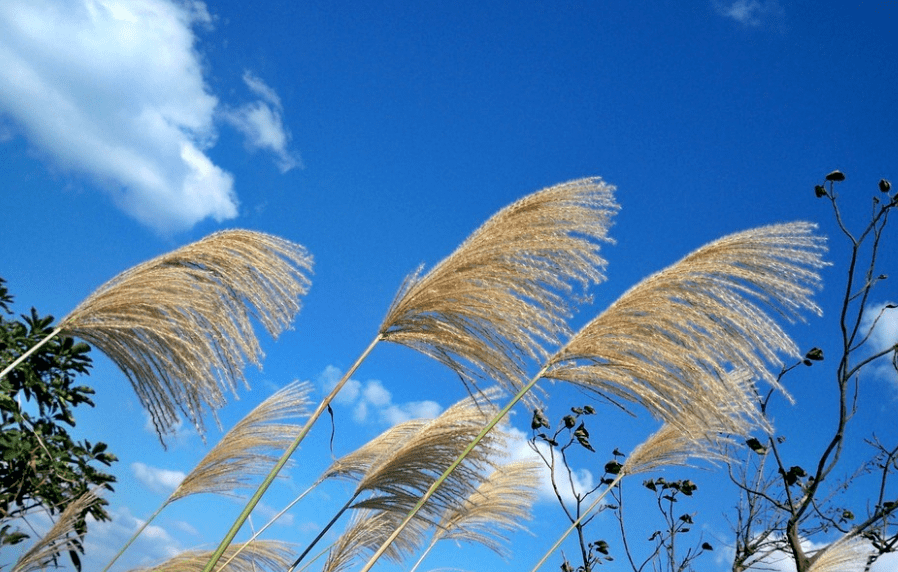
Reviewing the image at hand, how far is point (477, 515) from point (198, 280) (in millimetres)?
1930

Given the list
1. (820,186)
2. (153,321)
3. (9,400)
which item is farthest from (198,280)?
(820,186)

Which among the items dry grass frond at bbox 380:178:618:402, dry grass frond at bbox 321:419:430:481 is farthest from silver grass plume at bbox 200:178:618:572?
dry grass frond at bbox 321:419:430:481

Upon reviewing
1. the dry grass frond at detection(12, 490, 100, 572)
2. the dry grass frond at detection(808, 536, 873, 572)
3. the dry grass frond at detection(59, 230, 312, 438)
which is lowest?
the dry grass frond at detection(12, 490, 100, 572)

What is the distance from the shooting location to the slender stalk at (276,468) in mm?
1704

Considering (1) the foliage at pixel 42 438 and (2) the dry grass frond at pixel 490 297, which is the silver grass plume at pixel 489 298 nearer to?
(2) the dry grass frond at pixel 490 297

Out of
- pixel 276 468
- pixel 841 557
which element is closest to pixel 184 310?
pixel 276 468

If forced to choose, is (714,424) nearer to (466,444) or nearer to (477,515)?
(466,444)

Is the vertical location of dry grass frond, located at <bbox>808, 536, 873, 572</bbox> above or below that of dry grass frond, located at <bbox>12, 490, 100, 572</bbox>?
above

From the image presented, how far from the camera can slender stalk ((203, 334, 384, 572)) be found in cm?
170

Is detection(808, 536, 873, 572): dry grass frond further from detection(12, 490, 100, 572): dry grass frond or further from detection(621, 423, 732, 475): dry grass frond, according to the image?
detection(12, 490, 100, 572): dry grass frond

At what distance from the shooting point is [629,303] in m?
2.22

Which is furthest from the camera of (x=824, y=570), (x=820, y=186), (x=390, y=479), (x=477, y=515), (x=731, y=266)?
(x=477, y=515)

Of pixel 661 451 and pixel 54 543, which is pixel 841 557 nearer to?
pixel 661 451

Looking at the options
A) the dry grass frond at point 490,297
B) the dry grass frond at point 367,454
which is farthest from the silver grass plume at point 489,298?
the dry grass frond at point 367,454
